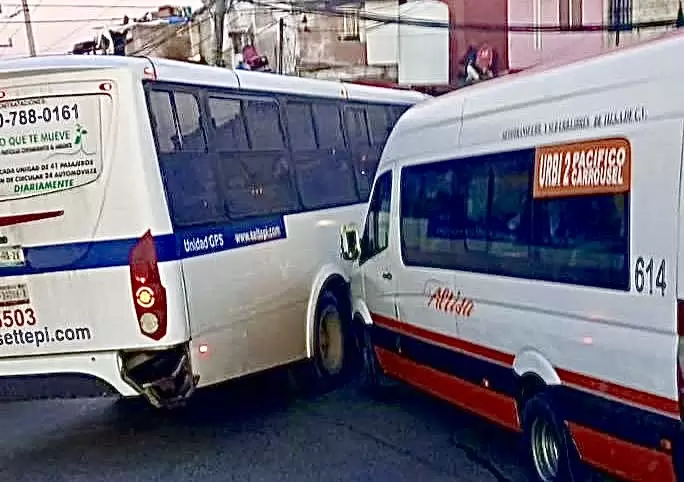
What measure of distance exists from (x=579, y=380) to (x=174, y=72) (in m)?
4.00

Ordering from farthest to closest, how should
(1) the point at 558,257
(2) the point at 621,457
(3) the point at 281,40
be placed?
(3) the point at 281,40 → (1) the point at 558,257 → (2) the point at 621,457

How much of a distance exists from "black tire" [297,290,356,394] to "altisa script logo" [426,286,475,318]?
2294 millimetres

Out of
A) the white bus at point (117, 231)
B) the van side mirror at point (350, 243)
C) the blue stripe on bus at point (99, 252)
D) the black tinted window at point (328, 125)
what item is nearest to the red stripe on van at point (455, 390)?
the van side mirror at point (350, 243)

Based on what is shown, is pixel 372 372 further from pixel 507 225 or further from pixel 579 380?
pixel 579 380

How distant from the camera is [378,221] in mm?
8094

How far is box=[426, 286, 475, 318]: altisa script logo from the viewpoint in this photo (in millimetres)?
6328

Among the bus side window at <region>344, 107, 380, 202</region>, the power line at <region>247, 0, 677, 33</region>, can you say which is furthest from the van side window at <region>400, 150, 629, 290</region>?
the power line at <region>247, 0, 677, 33</region>

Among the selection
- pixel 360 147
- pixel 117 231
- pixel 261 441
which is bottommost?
pixel 261 441

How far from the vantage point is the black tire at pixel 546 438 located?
5.31 meters

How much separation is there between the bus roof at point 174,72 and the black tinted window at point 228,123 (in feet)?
0.51

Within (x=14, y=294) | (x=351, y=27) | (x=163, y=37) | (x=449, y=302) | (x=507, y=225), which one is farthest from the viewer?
(x=163, y=37)

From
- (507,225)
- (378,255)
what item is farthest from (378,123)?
(507,225)

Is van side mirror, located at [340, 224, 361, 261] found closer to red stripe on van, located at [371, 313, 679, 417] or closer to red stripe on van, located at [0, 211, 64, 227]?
red stripe on van, located at [371, 313, 679, 417]

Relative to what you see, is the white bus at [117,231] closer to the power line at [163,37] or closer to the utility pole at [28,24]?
the power line at [163,37]
